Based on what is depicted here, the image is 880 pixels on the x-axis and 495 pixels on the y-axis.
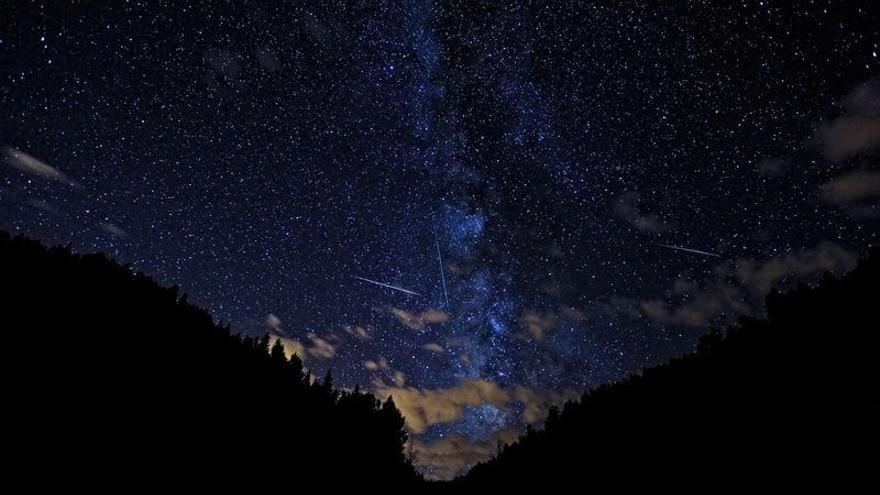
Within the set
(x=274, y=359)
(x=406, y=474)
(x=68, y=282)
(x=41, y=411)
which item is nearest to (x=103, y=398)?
(x=41, y=411)

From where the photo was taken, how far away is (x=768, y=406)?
19.1 m

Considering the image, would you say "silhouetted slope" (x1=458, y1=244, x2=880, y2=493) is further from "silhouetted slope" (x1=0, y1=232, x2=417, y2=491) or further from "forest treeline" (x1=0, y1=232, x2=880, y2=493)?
"silhouetted slope" (x1=0, y1=232, x2=417, y2=491)

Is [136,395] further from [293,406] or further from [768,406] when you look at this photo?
[768,406]

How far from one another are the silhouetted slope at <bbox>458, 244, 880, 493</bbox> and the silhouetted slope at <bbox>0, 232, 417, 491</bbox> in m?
32.5

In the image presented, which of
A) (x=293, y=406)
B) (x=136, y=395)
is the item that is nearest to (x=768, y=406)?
(x=136, y=395)

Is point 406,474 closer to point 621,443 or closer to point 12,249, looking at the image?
point 621,443

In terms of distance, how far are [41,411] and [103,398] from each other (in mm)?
6333

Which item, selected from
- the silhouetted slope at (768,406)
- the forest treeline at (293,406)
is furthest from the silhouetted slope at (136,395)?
the silhouetted slope at (768,406)

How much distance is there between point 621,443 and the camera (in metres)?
30.5

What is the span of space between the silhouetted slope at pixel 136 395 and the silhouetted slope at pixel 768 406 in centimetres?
3246

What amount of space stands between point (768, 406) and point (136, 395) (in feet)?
159

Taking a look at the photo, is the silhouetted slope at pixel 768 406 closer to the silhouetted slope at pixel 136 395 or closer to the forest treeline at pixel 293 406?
the forest treeline at pixel 293 406

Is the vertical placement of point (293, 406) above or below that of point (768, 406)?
below

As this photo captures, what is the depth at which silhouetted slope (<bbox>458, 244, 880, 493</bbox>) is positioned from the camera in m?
15.4
